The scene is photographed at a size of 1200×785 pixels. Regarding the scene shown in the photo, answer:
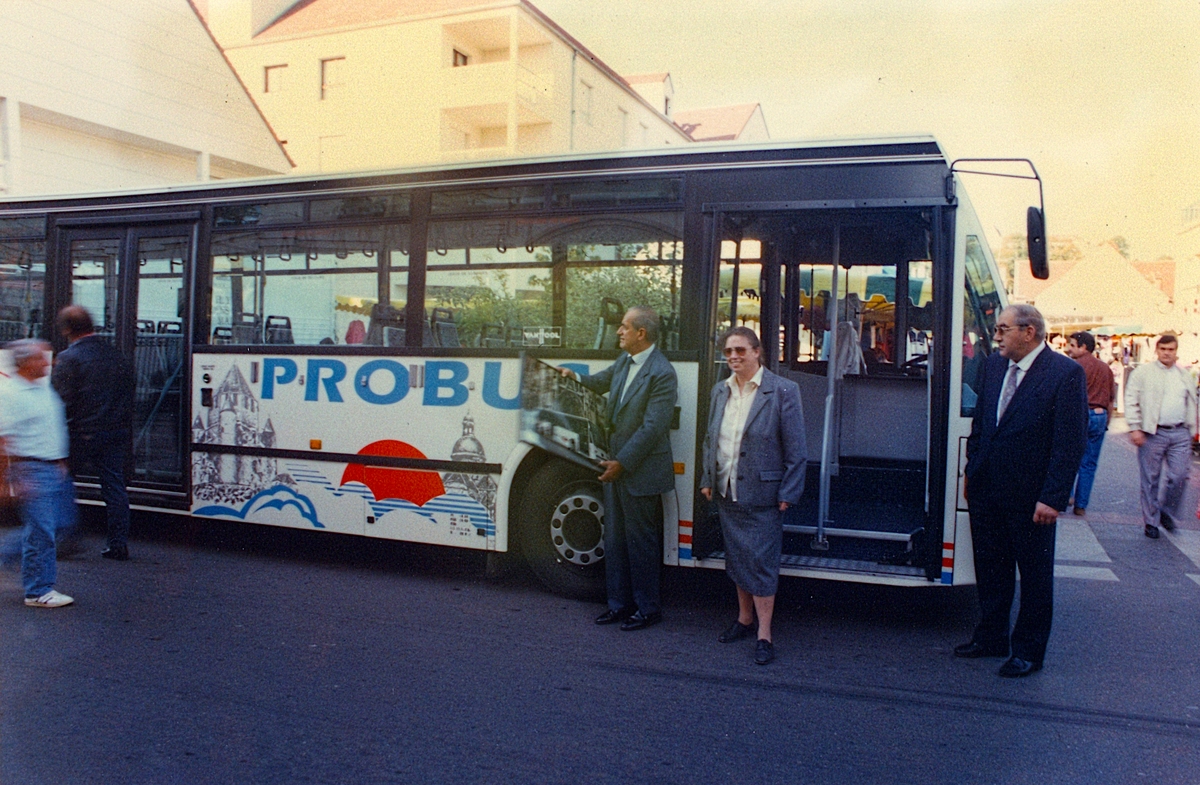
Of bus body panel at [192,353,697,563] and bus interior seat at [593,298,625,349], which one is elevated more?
bus interior seat at [593,298,625,349]

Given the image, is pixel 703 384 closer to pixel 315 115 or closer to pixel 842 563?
pixel 842 563

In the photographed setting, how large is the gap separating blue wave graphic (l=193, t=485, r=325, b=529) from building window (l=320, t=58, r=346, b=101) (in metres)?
22.1

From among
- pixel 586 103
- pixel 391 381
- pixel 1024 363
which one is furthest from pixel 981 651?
pixel 586 103

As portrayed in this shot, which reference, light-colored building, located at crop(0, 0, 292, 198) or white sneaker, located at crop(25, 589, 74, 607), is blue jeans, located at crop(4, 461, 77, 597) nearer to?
white sneaker, located at crop(25, 589, 74, 607)

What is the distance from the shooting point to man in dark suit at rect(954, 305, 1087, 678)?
15.4 feet

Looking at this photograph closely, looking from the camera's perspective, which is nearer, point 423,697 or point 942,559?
point 423,697

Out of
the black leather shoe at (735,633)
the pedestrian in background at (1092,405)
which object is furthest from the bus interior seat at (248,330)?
the pedestrian in background at (1092,405)

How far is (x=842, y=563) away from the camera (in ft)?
18.6

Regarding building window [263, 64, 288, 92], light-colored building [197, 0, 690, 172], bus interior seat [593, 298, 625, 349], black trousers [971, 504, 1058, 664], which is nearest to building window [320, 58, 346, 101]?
light-colored building [197, 0, 690, 172]

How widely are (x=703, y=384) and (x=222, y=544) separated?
14.7 feet

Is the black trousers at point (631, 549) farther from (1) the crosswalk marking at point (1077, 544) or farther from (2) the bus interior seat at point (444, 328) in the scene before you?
(1) the crosswalk marking at point (1077, 544)

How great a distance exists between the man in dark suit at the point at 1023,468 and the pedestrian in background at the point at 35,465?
535cm

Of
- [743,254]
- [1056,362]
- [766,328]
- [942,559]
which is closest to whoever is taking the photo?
[1056,362]

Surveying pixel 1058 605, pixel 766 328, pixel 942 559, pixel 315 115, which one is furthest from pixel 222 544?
pixel 315 115
